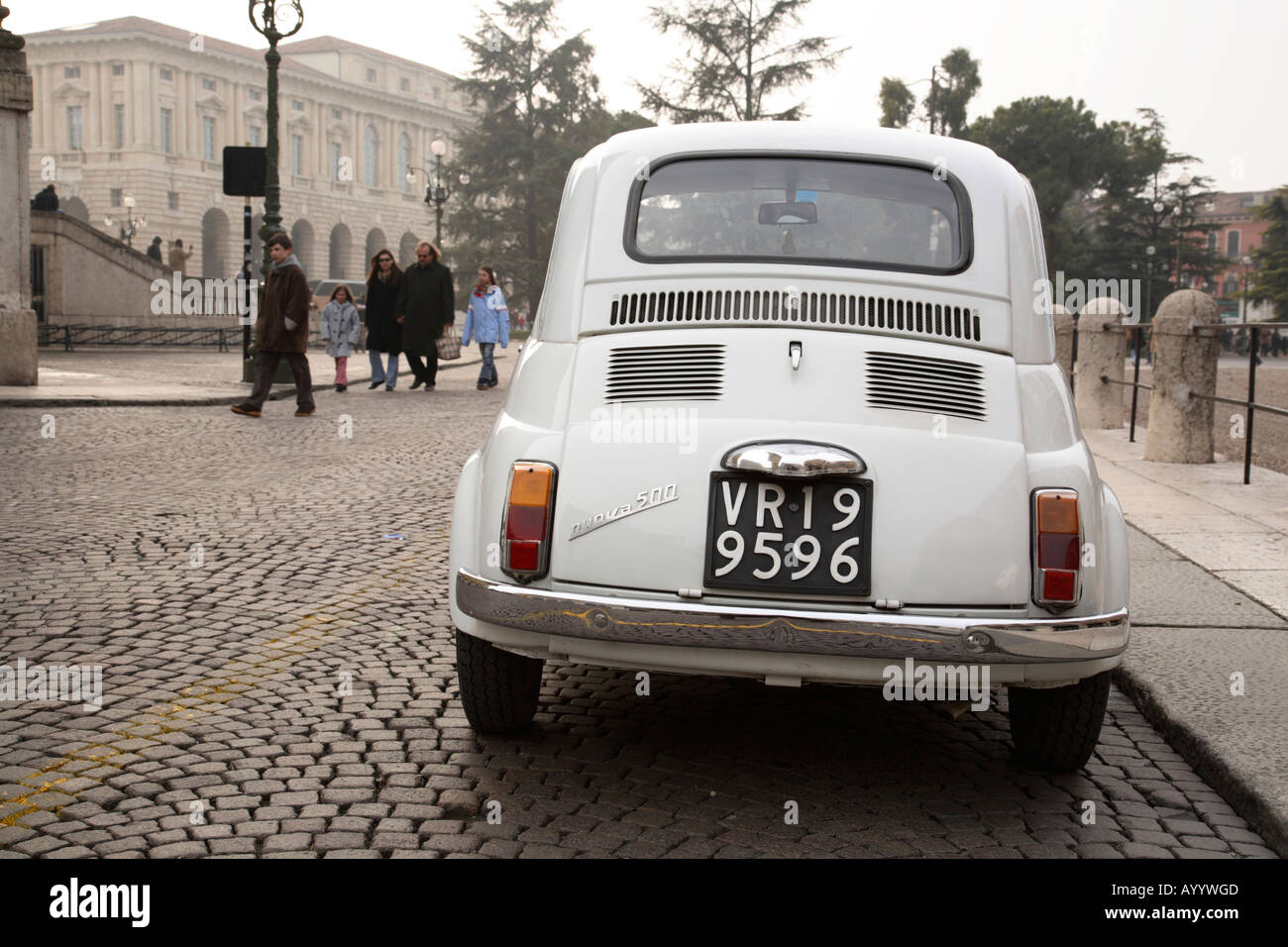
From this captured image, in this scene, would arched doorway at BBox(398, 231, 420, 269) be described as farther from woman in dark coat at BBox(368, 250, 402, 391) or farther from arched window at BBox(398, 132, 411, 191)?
woman in dark coat at BBox(368, 250, 402, 391)

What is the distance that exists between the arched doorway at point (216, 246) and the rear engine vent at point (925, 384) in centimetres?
8933

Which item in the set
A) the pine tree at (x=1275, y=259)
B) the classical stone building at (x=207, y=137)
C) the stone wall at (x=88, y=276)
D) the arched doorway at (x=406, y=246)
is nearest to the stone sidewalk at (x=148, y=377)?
the stone wall at (x=88, y=276)

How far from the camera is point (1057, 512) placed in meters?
3.53

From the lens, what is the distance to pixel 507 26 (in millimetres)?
65000

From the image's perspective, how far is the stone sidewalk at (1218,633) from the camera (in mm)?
3889

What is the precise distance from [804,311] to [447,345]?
17744mm

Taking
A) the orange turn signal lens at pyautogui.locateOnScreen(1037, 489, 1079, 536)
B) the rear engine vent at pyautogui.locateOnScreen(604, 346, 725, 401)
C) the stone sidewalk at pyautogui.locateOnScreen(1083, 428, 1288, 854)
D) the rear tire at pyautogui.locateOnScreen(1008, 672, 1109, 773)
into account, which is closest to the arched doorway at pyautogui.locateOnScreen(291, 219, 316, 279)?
the stone sidewalk at pyautogui.locateOnScreen(1083, 428, 1288, 854)

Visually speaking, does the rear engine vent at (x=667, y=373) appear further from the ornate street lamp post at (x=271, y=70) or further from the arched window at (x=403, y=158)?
the arched window at (x=403, y=158)

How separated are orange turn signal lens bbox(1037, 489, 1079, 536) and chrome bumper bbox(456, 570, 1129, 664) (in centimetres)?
22

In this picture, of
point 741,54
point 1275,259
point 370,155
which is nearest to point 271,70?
A: point 741,54

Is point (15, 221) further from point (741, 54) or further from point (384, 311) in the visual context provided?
point (741, 54)
